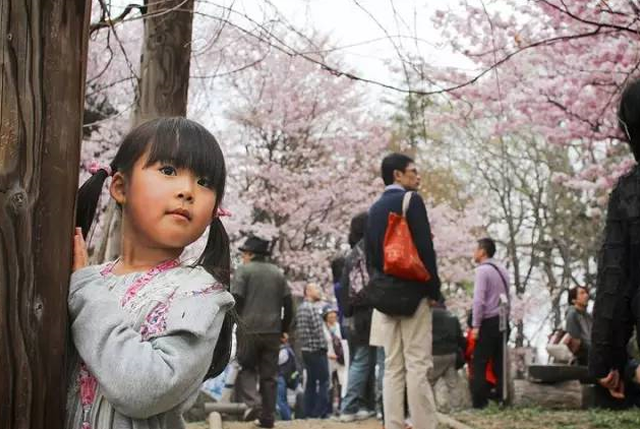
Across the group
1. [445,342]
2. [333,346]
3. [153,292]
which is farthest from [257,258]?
[153,292]

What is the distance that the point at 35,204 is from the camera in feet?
5.22

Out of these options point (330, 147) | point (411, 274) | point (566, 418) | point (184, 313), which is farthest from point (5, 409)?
point (330, 147)

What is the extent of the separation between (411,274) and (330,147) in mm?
14940

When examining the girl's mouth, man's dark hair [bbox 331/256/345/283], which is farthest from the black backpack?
the girl's mouth

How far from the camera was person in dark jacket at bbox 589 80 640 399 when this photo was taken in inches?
114

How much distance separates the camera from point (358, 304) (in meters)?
6.54

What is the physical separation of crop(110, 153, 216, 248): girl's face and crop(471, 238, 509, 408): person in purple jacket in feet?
21.5

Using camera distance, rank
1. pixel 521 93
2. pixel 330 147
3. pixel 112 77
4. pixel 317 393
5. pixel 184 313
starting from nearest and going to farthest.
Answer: pixel 184 313
pixel 317 393
pixel 521 93
pixel 112 77
pixel 330 147

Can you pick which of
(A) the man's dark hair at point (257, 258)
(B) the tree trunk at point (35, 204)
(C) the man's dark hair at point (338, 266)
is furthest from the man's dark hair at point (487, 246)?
(B) the tree trunk at point (35, 204)

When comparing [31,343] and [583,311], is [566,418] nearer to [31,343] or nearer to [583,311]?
[583,311]

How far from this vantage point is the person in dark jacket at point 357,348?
22.0 ft

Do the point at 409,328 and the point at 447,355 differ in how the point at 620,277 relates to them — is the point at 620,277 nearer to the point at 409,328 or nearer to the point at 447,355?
the point at 409,328

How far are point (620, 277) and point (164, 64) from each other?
94.0 inches

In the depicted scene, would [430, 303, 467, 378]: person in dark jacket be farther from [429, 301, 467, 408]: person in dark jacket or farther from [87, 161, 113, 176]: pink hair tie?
[87, 161, 113, 176]: pink hair tie
